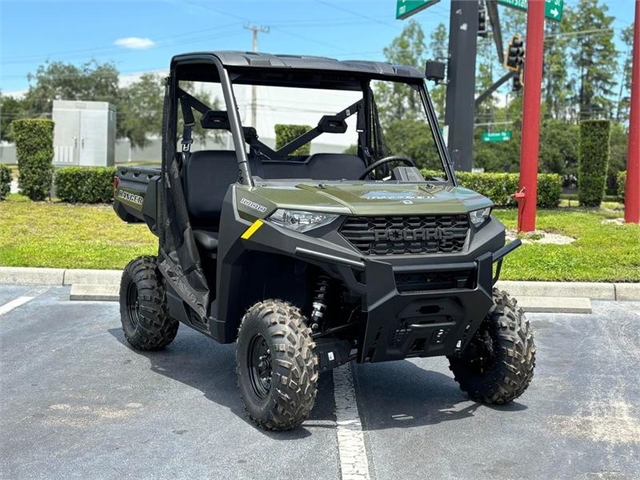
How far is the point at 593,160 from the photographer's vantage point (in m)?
18.5

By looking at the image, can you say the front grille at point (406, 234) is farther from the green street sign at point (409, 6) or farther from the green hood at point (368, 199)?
the green street sign at point (409, 6)

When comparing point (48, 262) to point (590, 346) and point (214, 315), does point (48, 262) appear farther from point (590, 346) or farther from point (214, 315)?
point (590, 346)

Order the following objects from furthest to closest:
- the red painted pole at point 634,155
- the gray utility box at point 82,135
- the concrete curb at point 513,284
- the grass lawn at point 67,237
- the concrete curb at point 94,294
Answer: the gray utility box at point 82,135, the red painted pole at point 634,155, the grass lawn at point 67,237, the concrete curb at point 513,284, the concrete curb at point 94,294

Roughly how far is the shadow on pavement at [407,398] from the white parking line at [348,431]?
6 centimetres

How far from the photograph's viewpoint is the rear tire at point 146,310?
622 cm

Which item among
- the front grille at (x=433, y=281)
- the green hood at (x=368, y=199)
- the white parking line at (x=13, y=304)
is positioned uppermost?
the green hood at (x=368, y=199)

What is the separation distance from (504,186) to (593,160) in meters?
2.86

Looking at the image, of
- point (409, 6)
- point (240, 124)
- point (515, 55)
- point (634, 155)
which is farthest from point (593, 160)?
point (240, 124)

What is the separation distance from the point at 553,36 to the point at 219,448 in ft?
222

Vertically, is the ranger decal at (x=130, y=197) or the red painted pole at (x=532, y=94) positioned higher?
the red painted pole at (x=532, y=94)

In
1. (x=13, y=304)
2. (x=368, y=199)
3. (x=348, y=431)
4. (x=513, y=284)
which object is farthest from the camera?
(x=513, y=284)

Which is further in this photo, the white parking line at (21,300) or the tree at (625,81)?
the tree at (625,81)

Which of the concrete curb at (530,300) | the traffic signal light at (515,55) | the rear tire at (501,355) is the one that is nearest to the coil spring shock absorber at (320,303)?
the rear tire at (501,355)

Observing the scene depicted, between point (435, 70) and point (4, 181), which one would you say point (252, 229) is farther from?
point (4, 181)
